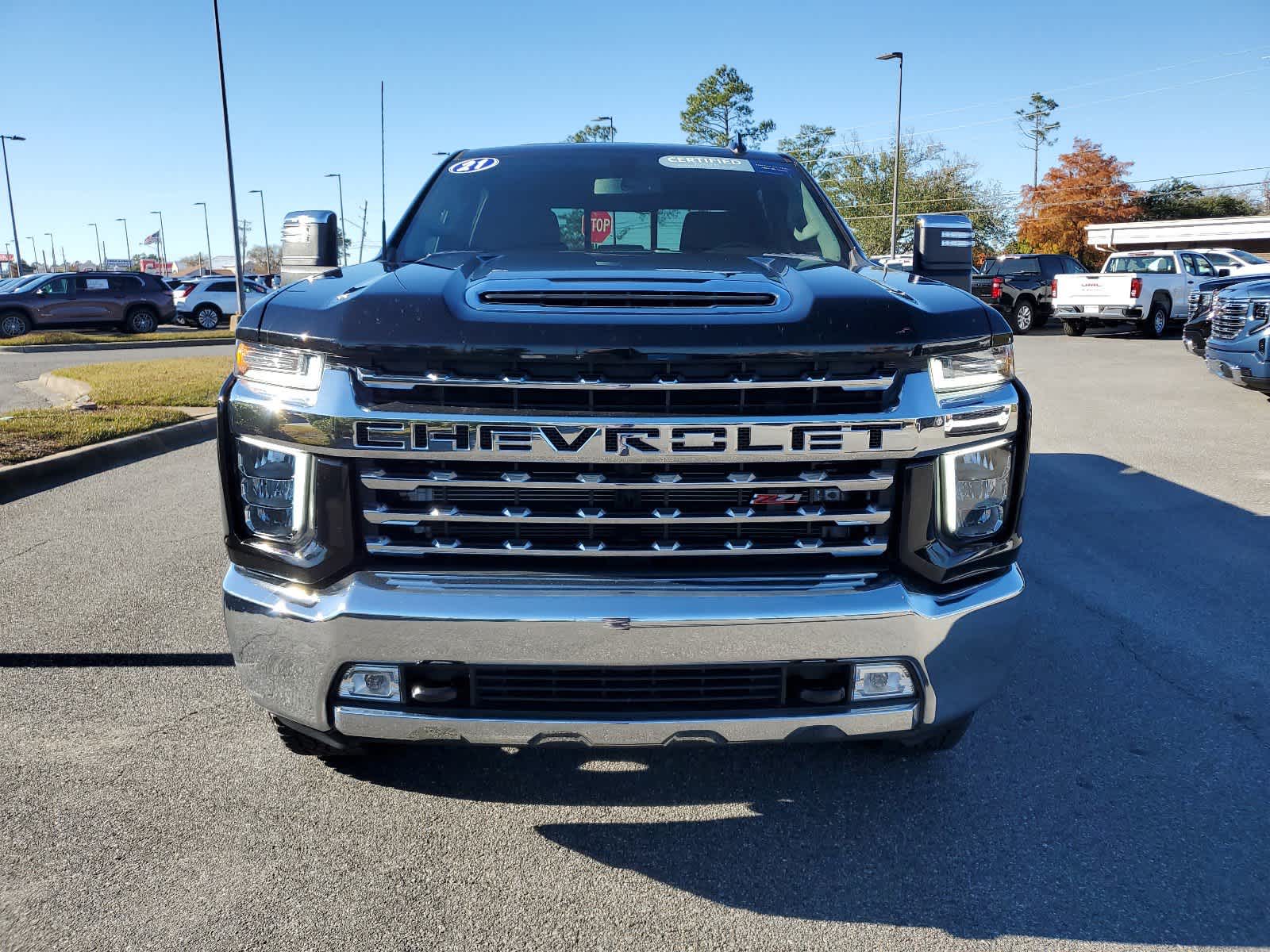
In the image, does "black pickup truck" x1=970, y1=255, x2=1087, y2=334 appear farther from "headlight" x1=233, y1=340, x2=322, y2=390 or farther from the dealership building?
the dealership building

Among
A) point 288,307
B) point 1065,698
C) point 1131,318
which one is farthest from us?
point 1131,318

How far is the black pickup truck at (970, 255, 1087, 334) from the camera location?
23453mm

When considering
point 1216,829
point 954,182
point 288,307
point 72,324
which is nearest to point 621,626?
point 288,307

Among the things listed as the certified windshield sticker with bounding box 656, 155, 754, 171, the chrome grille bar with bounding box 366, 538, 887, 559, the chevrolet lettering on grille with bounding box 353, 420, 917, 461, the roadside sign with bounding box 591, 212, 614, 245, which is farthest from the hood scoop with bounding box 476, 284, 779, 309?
the certified windshield sticker with bounding box 656, 155, 754, 171

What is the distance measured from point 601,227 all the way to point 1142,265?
20309 mm

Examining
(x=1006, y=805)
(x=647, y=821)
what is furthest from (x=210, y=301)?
(x=1006, y=805)

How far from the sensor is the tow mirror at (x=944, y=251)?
3.40 meters

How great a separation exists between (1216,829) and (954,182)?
70.0 meters

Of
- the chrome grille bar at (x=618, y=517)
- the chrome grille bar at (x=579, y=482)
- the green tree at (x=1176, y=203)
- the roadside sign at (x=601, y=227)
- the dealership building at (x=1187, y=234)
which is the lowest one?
the chrome grille bar at (x=618, y=517)

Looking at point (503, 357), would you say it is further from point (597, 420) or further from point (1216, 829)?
point (1216, 829)

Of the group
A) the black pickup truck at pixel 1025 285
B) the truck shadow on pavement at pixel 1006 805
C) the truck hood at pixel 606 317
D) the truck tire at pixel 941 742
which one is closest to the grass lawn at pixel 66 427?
the truck hood at pixel 606 317

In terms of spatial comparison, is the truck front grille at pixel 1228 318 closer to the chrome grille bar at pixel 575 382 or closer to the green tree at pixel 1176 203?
the chrome grille bar at pixel 575 382

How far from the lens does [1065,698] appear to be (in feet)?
11.8

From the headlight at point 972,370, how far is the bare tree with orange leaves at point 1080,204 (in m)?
59.7
